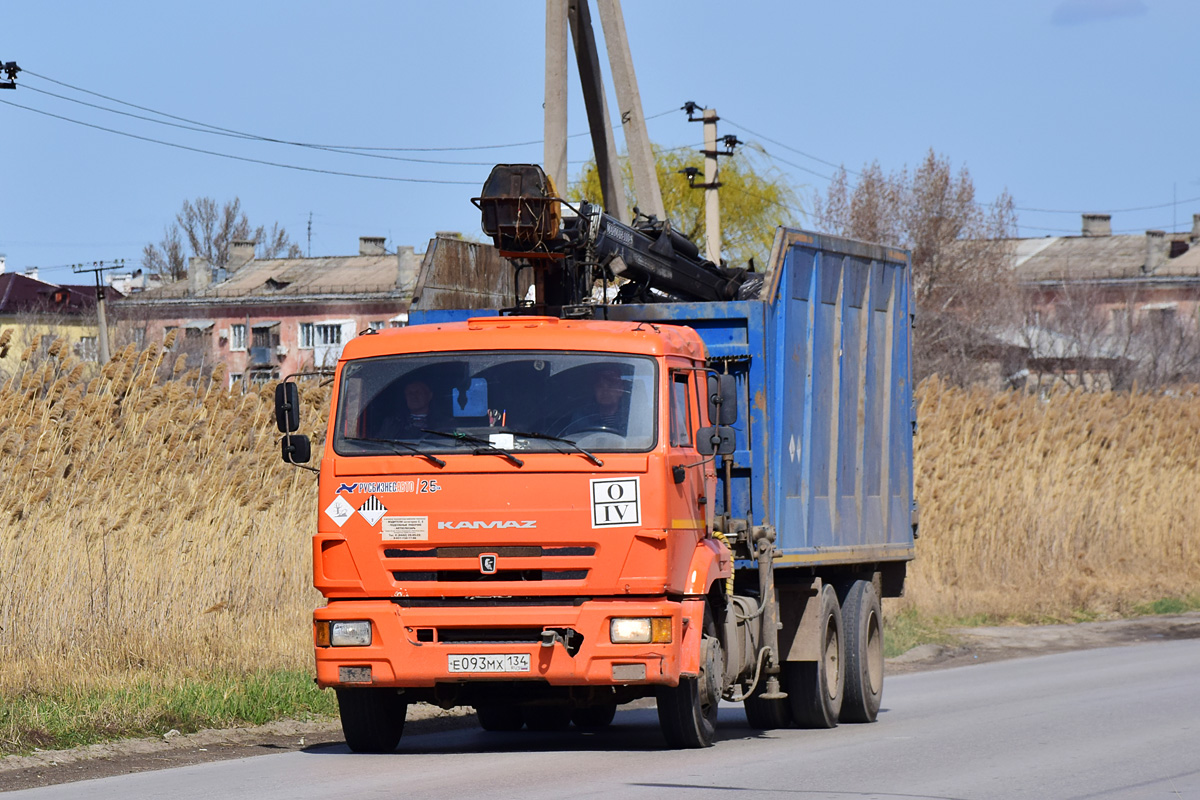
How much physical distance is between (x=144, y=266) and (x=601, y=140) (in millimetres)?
87854

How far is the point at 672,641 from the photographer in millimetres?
10375

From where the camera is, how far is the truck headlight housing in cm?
1032

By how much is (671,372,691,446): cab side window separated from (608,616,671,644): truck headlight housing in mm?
1086

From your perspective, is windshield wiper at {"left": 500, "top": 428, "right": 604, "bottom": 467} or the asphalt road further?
windshield wiper at {"left": 500, "top": 428, "right": 604, "bottom": 467}

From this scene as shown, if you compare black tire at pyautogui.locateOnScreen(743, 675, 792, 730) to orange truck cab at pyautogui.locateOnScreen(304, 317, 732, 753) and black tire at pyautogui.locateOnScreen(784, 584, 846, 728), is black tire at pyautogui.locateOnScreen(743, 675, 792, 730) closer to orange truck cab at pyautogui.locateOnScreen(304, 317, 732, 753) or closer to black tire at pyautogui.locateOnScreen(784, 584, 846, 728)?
black tire at pyautogui.locateOnScreen(784, 584, 846, 728)

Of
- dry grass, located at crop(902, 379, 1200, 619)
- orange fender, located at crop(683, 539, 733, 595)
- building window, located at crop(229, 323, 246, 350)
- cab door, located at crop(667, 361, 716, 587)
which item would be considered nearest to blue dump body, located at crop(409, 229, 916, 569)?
orange fender, located at crop(683, 539, 733, 595)

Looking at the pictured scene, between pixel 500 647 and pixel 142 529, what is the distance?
5.14 metres

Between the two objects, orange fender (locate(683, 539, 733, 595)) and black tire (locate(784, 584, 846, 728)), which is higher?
orange fender (locate(683, 539, 733, 595))

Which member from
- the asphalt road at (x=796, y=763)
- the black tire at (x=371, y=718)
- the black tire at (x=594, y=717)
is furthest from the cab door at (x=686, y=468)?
the black tire at (x=594, y=717)

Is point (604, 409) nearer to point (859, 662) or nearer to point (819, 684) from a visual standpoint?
point (819, 684)

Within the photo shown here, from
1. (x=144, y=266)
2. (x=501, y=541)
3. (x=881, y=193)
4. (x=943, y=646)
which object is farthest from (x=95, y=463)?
(x=144, y=266)

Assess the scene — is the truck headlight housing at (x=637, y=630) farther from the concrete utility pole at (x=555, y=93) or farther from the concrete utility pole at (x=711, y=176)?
the concrete utility pole at (x=711, y=176)

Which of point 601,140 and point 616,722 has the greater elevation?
point 601,140

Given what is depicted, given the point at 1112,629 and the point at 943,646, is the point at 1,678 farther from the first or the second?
the point at 1112,629
